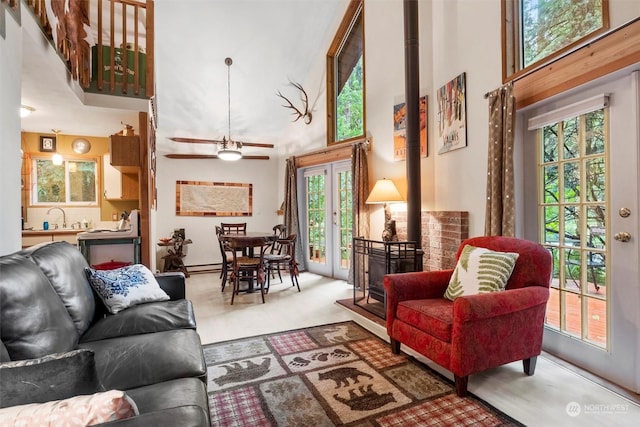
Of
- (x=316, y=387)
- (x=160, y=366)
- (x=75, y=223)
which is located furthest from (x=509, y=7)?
(x=75, y=223)

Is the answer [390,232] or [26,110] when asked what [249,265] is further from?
[26,110]

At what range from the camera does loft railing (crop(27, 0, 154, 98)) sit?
9.10 ft

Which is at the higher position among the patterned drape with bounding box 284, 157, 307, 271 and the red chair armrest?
the patterned drape with bounding box 284, 157, 307, 271

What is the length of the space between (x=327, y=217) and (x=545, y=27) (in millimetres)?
3698

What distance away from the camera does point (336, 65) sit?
5289mm

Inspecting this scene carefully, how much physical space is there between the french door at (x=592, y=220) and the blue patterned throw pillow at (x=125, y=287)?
9.54 feet

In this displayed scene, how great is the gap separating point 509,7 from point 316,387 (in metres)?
3.35

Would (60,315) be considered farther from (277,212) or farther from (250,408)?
(277,212)

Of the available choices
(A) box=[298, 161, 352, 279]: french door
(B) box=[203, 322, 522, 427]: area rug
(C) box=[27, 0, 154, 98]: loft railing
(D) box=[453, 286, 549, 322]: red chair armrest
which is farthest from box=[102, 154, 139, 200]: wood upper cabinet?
(D) box=[453, 286, 549, 322]: red chair armrest

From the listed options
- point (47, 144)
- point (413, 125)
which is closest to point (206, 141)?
point (47, 144)

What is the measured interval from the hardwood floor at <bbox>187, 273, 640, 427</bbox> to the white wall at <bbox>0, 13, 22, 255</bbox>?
1.60 meters

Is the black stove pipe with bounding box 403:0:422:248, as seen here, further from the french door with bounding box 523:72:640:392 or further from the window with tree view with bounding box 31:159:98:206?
the window with tree view with bounding box 31:159:98:206

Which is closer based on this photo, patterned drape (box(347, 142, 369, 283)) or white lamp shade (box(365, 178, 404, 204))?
white lamp shade (box(365, 178, 404, 204))

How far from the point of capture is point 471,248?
2441 mm
